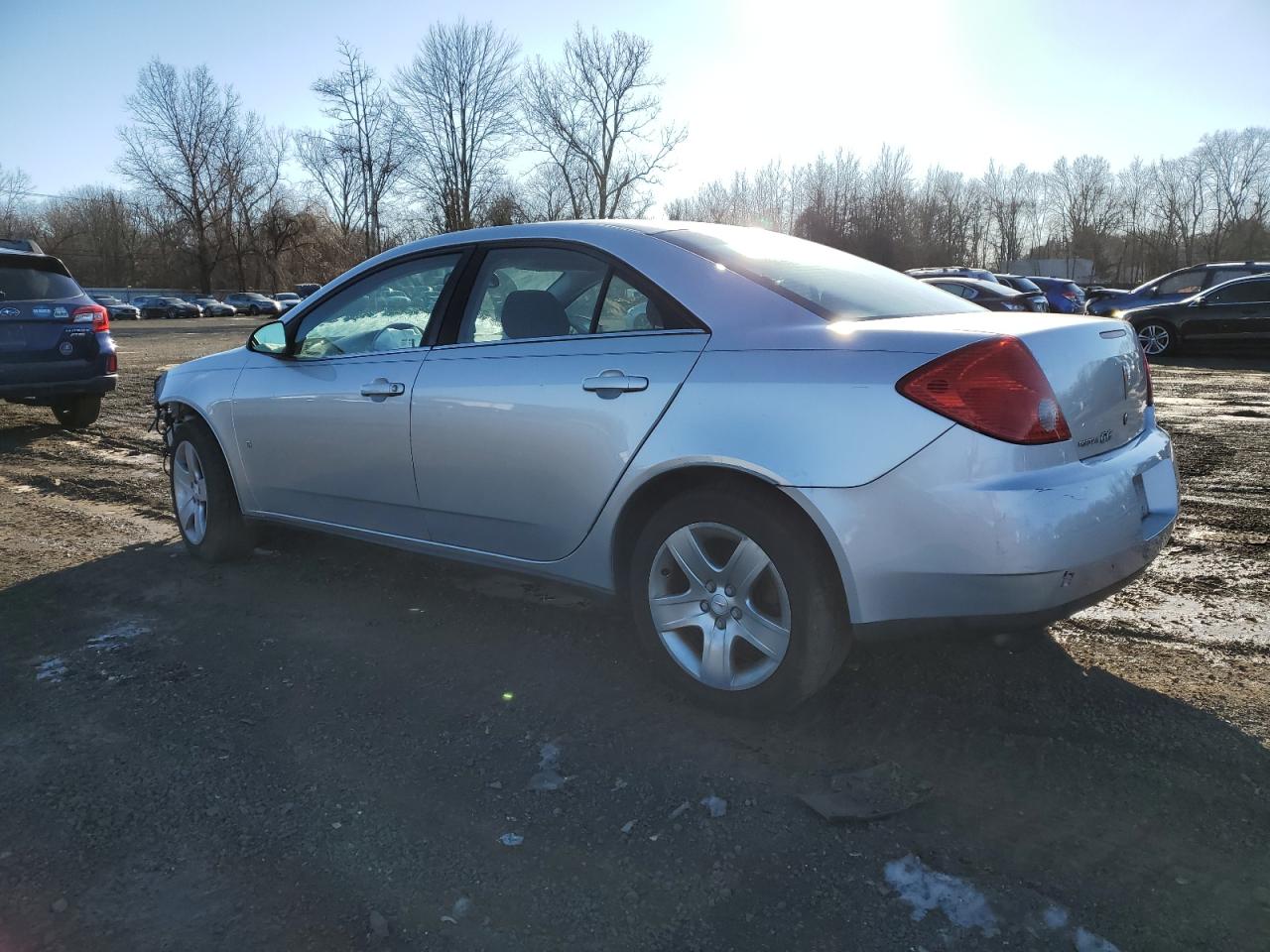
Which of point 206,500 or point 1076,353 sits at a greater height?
point 1076,353

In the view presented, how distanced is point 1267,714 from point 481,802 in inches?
94.6

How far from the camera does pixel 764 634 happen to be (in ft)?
9.07

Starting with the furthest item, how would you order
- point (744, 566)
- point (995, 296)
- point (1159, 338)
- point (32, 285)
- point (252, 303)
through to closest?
1. point (252, 303)
2. point (995, 296)
3. point (1159, 338)
4. point (32, 285)
5. point (744, 566)

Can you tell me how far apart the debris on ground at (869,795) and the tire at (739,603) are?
290mm

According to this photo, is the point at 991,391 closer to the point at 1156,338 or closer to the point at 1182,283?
the point at 1156,338

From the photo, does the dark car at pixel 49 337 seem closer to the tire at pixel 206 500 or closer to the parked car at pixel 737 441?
the tire at pixel 206 500

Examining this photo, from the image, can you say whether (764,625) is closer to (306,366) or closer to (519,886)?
(519,886)

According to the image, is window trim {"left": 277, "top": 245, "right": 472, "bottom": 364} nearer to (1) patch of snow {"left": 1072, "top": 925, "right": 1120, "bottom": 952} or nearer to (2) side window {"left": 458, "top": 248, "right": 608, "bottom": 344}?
(2) side window {"left": 458, "top": 248, "right": 608, "bottom": 344}

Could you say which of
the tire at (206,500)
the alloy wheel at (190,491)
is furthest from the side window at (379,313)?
the alloy wheel at (190,491)

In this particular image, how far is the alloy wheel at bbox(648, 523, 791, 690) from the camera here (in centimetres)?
275

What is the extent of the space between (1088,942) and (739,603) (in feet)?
4.07

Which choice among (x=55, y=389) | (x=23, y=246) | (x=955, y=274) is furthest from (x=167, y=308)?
(x=55, y=389)

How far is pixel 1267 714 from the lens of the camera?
A: 9.24 ft

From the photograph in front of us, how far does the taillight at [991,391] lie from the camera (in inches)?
95.9
